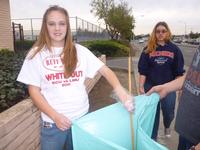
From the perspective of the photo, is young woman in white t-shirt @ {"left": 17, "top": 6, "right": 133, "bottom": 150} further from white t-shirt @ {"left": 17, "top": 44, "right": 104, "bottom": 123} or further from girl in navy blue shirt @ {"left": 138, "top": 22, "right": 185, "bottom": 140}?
girl in navy blue shirt @ {"left": 138, "top": 22, "right": 185, "bottom": 140}

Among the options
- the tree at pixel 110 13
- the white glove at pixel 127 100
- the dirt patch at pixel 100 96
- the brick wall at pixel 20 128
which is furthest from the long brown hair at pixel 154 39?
the tree at pixel 110 13

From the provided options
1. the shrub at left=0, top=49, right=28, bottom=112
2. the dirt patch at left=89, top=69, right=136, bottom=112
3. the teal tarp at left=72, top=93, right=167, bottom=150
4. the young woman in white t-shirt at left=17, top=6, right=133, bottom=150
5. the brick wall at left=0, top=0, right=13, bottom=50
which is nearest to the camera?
the teal tarp at left=72, top=93, right=167, bottom=150

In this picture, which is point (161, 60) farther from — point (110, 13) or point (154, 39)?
point (110, 13)

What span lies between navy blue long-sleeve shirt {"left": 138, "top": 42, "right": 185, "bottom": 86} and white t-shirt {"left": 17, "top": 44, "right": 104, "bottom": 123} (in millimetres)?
2319

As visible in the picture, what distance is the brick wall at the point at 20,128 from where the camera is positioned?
3074 mm

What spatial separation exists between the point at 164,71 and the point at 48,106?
2.63m

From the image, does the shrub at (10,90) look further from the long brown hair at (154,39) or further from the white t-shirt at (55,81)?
the long brown hair at (154,39)

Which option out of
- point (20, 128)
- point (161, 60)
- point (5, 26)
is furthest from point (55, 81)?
point (5, 26)

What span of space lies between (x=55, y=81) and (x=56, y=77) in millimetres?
32

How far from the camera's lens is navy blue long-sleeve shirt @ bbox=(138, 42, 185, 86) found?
4.70 meters

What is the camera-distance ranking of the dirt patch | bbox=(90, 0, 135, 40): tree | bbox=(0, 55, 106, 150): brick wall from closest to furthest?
1. bbox=(0, 55, 106, 150): brick wall
2. the dirt patch
3. bbox=(90, 0, 135, 40): tree

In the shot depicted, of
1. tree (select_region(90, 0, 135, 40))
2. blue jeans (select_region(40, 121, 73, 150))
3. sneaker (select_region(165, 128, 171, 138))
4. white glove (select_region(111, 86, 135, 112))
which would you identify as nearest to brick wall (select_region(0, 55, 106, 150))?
blue jeans (select_region(40, 121, 73, 150))

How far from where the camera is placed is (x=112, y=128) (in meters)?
2.34

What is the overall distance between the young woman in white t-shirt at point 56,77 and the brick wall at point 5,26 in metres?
11.7
